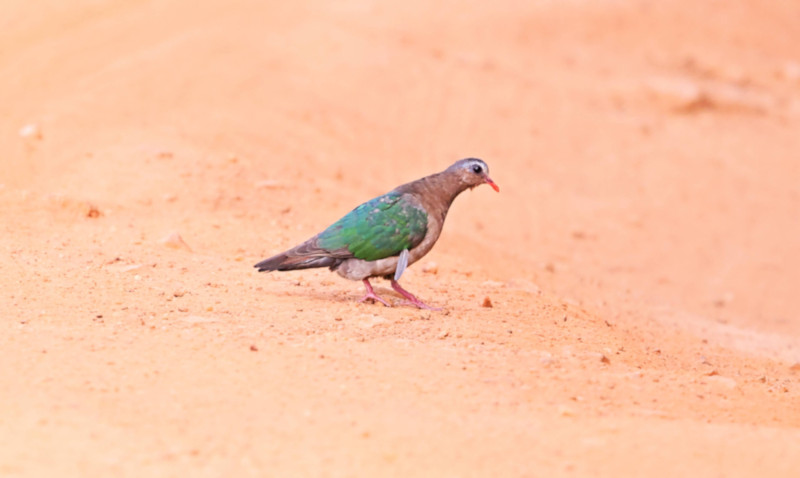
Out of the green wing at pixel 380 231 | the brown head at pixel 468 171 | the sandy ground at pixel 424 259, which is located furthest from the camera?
the brown head at pixel 468 171

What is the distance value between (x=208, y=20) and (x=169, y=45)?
5.03 feet

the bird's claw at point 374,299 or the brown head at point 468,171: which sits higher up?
the brown head at point 468,171

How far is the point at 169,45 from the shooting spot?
1375cm

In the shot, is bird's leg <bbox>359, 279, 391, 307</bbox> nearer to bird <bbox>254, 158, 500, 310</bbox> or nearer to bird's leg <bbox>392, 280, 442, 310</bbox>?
bird <bbox>254, 158, 500, 310</bbox>

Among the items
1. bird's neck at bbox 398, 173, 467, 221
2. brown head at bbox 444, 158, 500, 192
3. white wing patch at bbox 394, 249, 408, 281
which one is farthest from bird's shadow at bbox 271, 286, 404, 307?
brown head at bbox 444, 158, 500, 192

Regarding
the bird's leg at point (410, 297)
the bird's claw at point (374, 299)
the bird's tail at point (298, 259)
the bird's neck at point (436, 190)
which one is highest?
the bird's neck at point (436, 190)

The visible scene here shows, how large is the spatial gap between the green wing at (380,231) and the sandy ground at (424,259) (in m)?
0.36

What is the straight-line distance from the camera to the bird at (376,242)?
638 cm

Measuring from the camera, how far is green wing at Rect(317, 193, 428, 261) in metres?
6.36

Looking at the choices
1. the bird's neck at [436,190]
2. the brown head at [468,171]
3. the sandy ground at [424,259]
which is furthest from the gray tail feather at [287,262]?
the brown head at [468,171]

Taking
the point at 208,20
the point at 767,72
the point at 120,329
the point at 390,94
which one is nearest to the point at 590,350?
the point at 120,329

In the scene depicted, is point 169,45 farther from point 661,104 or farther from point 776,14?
point 776,14

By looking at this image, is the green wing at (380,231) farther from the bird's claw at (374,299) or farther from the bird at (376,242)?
the bird's claw at (374,299)

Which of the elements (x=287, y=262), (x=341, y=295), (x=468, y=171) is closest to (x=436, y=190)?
(x=468, y=171)
